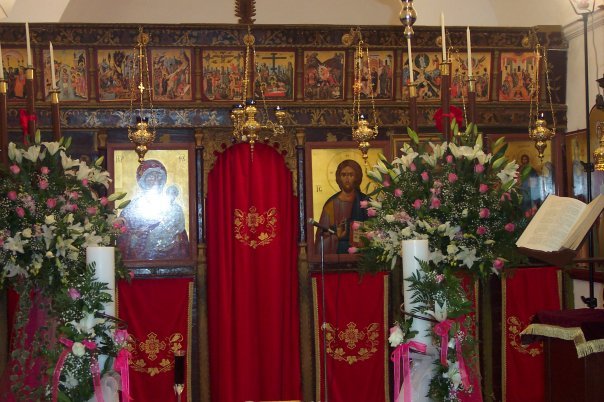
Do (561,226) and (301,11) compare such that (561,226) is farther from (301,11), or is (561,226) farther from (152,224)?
(301,11)

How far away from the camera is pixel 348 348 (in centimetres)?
833

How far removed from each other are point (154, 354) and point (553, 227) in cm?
487

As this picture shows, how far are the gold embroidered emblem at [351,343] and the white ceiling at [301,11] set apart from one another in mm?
3352

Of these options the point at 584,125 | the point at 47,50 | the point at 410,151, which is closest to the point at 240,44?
the point at 47,50

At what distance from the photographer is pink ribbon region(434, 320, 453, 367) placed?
3705 millimetres

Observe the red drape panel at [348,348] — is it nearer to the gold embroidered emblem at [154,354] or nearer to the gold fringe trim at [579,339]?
the gold embroidered emblem at [154,354]

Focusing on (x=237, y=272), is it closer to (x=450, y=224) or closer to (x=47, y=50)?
(x=47, y=50)

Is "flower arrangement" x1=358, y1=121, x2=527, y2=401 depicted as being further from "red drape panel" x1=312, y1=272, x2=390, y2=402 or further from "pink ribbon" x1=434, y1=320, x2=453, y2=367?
"red drape panel" x1=312, y1=272, x2=390, y2=402

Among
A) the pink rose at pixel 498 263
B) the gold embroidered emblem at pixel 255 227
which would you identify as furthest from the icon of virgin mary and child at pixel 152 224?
the pink rose at pixel 498 263

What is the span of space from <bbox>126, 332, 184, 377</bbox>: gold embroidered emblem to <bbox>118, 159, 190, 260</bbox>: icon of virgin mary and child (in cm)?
77

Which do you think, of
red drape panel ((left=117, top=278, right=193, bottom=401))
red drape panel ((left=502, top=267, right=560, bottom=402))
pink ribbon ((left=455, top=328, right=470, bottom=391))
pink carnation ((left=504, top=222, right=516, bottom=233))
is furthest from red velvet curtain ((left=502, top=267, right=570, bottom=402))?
pink ribbon ((left=455, top=328, right=470, bottom=391))

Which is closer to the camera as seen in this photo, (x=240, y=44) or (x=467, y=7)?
(x=240, y=44)

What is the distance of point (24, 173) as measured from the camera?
4.80 meters

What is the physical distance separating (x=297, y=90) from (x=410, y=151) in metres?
3.75
